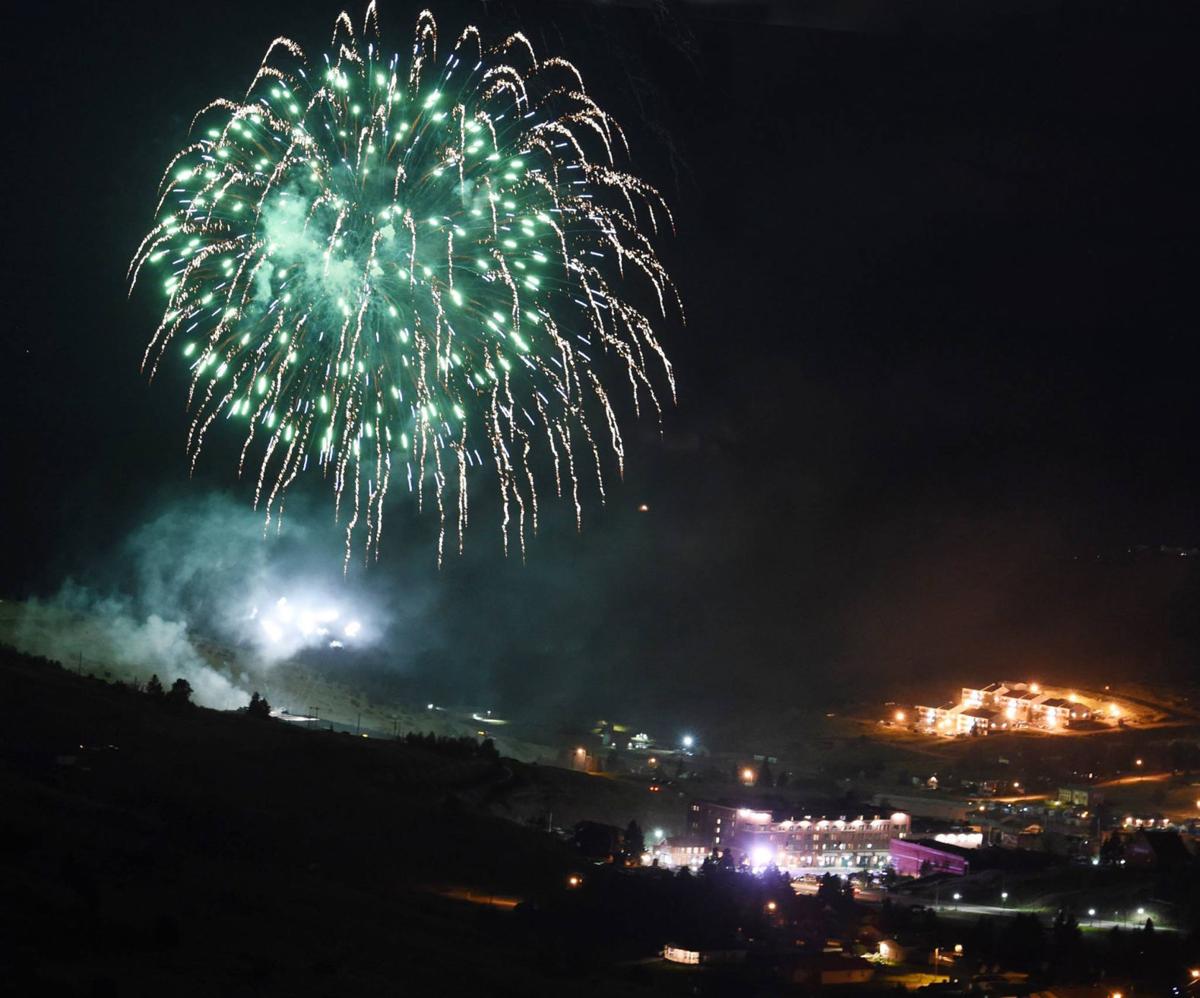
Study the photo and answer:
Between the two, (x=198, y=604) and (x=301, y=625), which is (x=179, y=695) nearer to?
(x=198, y=604)

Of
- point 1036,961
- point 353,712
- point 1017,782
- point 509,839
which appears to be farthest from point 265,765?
point 1017,782

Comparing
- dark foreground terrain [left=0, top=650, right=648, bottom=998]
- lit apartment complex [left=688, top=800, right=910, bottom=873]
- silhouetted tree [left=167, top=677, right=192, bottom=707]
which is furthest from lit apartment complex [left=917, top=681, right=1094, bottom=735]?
silhouetted tree [left=167, top=677, right=192, bottom=707]

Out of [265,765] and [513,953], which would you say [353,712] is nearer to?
[265,765]

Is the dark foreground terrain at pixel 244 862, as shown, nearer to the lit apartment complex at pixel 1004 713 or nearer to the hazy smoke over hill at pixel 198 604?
the hazy smoke over hill at pixel 198 604

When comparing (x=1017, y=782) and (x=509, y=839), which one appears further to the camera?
(x=1017, y=782)

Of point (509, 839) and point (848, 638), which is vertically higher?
point (848, 638)

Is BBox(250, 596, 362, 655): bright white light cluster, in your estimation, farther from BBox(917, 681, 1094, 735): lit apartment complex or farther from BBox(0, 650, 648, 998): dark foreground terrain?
BBox(917, 681, 1094, 735): lit apartment complex

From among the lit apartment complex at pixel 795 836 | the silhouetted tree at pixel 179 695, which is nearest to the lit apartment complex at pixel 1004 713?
the lit apartment complex at pixel 795 836
